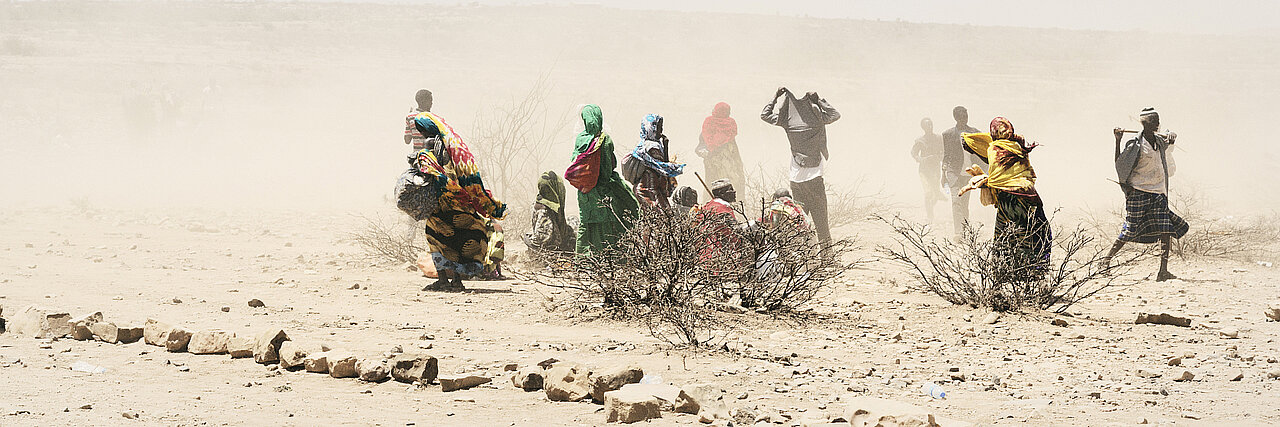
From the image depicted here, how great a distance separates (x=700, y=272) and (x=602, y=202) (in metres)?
1.91

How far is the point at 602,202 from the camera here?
27.5 feet

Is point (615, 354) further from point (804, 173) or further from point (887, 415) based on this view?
point (804, 173)

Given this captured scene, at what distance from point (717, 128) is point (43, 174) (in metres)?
17.5

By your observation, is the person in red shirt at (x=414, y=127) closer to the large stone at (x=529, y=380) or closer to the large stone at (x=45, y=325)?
the large stone at (x=45, y=325)

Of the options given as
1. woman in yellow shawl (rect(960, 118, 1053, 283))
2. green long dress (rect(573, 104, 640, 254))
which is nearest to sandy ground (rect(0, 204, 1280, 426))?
woman in yellow shawl (rect(960, 118, 1053, 283))

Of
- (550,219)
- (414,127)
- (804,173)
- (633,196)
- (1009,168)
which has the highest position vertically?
(414,127)

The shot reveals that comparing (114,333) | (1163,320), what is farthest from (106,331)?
(1163,320)

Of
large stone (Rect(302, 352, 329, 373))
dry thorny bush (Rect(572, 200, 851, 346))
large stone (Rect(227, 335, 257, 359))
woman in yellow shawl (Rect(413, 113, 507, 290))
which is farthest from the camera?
woman in yellow shawl (Rect(413, 113, 507, 290))

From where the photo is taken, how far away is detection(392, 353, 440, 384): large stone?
17.2 ft

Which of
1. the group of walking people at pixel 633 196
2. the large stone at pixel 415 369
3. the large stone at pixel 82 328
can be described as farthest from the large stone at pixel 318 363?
the group of walking people at pixel 633 196

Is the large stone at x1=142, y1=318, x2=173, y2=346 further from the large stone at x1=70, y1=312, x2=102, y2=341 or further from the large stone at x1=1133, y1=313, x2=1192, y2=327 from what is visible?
the large stone at x1=1133, y1=313, x2=1192, y2=327

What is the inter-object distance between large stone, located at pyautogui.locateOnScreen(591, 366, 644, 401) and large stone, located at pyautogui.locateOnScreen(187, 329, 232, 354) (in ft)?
7.06

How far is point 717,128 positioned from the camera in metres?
13.8

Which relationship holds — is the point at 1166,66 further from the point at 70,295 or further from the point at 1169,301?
the point at 70,295
